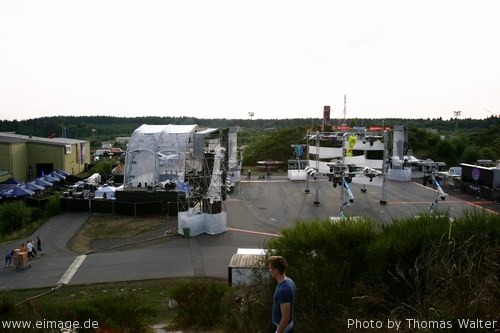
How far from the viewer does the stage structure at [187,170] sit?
21.6 meters

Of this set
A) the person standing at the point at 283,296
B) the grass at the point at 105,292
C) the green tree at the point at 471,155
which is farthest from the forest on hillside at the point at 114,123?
the person standing at the point at 283,296

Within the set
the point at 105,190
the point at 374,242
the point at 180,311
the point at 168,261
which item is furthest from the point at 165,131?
the point at 374,242

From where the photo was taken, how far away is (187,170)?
909 inches

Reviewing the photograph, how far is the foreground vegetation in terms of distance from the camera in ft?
22.5

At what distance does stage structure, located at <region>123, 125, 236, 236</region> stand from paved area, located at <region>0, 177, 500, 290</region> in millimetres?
1129

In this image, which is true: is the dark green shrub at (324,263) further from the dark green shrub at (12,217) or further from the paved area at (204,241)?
the dark green shrub at (12,217)

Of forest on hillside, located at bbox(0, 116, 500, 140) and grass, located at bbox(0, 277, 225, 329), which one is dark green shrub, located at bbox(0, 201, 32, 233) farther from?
forest on hillside, located at bbox(0, 116, 500, 140)

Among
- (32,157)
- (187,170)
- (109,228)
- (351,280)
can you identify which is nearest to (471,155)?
(187,170)

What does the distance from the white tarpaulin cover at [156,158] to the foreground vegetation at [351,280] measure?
70.3ft

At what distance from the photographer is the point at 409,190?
114 ft

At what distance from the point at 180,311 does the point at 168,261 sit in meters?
7.35

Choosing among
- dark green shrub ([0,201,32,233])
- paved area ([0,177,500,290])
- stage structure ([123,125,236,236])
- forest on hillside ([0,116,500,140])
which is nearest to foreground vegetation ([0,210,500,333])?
paved area ([0,177,500,290])

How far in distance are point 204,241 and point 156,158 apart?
1318 cm

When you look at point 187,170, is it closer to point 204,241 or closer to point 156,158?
point 204,241
